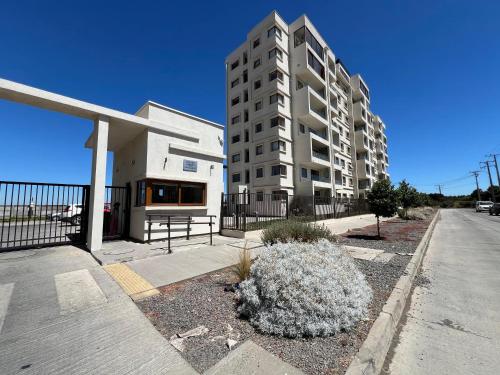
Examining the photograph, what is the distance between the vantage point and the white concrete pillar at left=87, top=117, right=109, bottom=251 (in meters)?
8.00

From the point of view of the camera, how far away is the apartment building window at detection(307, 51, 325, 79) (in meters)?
29.3

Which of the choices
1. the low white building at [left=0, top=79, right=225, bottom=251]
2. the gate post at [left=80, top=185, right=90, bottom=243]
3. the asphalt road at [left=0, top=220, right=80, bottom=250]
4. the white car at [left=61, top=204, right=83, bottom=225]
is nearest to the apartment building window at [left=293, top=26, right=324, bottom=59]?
the low white building at [left=0, top=79, right=225, bottom=251]

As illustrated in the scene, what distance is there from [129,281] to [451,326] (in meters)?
6.07

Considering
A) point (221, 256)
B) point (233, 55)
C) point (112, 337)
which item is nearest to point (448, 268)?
point (221, 256)

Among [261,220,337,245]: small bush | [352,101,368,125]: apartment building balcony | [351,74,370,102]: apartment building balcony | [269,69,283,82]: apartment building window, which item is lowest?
[261,220,337,245]: small bush

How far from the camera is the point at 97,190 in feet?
26.7

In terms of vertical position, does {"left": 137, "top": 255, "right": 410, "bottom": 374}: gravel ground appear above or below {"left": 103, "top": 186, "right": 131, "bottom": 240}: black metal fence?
below

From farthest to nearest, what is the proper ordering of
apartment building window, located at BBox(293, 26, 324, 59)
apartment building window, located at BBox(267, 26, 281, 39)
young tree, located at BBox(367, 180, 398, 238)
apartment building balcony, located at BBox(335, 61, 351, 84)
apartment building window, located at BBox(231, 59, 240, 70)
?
apartment building balcony, located at BBox(335, 61, 351, 84) < apartment building window, located at BBox(231, 59, 240, 70) < apartment building window, located at BBox(293, 26, 324, 59) < apartment building window, located at BBox(267, 26, 281, 39) < young tree, located at BBox(367, 180, 398, 238)

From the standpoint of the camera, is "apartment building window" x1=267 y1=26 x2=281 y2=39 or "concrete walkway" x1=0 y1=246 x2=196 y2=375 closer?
"concrete walkway" x1=0 y1=246 x2=196 y2=375

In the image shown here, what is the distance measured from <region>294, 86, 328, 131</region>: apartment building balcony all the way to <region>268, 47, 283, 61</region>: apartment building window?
4.78 m

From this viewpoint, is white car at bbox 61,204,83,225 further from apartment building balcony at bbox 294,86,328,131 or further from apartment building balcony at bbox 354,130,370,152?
apartment building balcony at bbox 354,130,370,152

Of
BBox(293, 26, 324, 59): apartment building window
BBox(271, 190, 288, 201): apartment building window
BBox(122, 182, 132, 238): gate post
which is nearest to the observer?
BBox(122, 182, 132, 238): gate post

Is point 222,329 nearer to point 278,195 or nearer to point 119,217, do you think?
point 119,217

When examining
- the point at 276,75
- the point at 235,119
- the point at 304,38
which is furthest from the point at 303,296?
the point at 304,38
